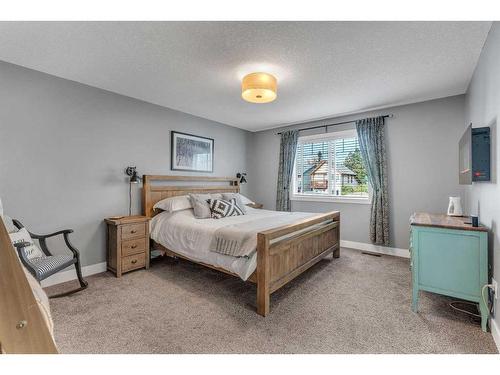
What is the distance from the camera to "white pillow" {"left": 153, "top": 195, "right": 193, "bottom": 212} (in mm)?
3395

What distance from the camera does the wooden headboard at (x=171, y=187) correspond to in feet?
11.5

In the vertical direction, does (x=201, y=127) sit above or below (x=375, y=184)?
above

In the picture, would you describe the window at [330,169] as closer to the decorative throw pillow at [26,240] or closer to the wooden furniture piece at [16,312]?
the decorative throw pillow at [26,240]

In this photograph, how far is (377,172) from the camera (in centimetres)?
381

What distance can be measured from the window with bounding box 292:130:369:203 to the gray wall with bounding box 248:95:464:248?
0.24m

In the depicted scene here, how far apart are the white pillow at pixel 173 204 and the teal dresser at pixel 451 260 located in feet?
8.97

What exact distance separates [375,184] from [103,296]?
3.89 m

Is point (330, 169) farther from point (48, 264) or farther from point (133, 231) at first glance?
point (48, 264)

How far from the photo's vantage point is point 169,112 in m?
3.88

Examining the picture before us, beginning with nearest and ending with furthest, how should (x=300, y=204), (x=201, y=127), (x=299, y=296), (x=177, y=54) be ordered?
(x=177, y=54), (x=299, y=296), (x=201, y=127), (x=300, y=204)

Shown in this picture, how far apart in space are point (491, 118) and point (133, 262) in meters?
3.87

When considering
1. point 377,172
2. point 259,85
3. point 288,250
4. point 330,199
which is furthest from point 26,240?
point 377,172
